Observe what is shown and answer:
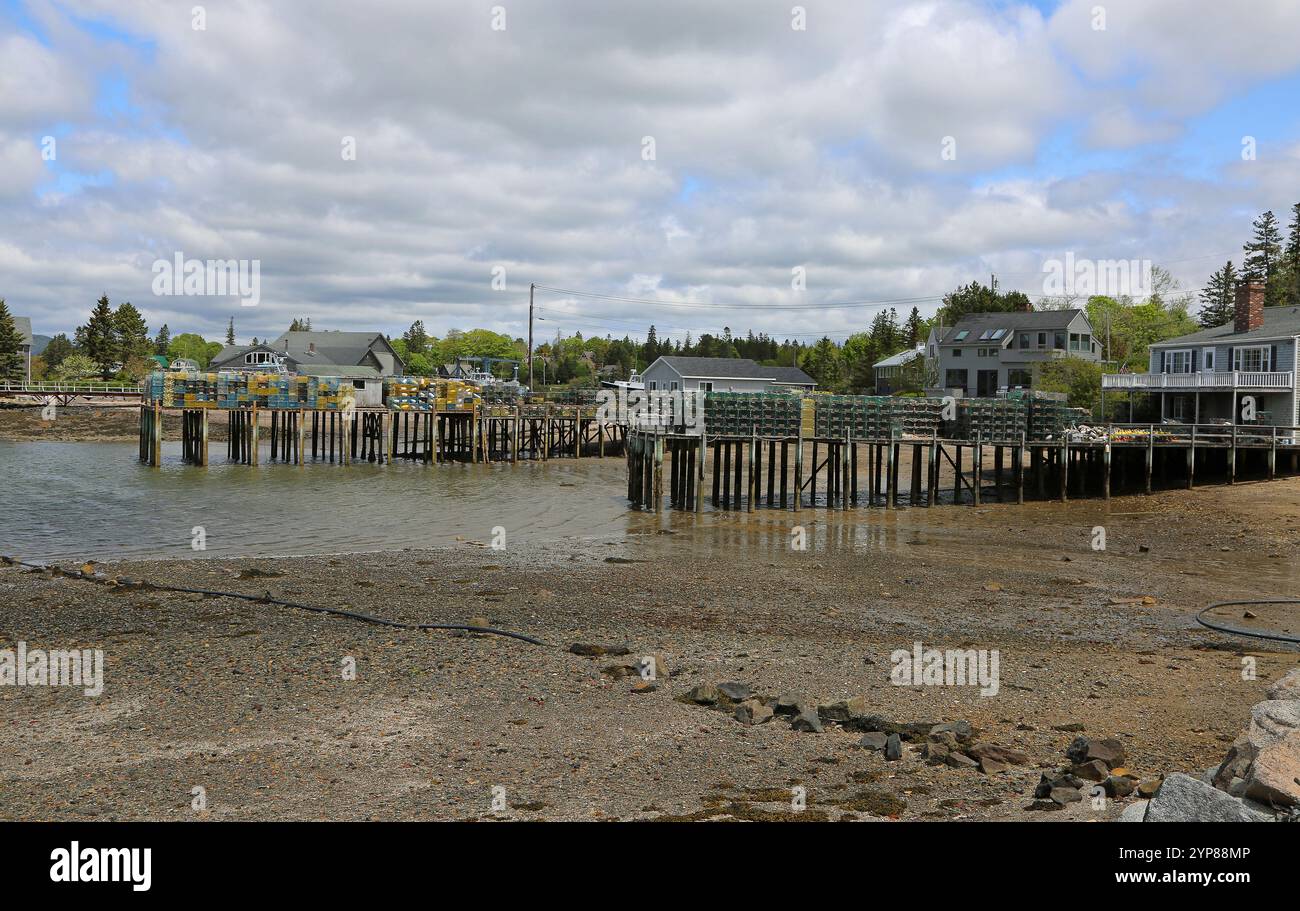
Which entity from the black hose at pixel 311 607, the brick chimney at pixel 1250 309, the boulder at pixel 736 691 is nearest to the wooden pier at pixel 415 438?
the brick chimney at pixel 1250 309

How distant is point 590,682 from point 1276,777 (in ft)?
22.9

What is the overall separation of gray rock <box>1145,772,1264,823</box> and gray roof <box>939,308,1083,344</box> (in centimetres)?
7189

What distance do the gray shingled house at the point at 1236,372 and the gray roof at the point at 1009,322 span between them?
21274 mm

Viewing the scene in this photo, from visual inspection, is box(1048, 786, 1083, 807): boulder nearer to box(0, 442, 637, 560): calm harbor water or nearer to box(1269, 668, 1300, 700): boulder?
box(1269, 668, 1300, 700): boulder

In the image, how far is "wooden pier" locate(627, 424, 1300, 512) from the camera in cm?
3288

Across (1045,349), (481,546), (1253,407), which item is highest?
(1045,349)

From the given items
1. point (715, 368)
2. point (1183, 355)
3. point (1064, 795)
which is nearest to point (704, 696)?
point (1064, 795)

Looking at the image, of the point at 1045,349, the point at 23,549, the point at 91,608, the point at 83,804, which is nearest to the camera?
the point at 83,804

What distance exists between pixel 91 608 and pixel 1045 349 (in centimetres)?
6837

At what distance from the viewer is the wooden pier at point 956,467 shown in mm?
32875

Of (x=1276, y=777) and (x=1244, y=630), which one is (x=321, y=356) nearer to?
(x=1244, y=630)

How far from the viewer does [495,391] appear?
202 ft

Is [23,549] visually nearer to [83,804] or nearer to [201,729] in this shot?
[201,729]
